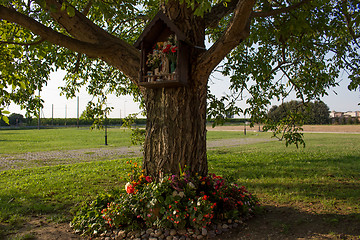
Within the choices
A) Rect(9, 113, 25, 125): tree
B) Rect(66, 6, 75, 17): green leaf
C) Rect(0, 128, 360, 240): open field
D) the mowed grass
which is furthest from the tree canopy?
Rect(9, 113, 25, 125): tree

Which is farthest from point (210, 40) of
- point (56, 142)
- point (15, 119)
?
point (15, 119)

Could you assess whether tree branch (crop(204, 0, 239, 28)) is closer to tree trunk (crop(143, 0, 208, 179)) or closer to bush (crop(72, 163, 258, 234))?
tree trunk (crop(143, 0, 208, 179))

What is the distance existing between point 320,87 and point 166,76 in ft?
18.4

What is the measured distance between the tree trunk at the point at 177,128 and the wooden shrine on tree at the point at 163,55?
276 millimetres

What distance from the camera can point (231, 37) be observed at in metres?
4.53

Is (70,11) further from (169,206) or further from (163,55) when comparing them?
(169,206)

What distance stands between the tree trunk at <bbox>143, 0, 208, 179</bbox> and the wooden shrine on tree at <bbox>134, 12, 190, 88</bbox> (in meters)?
0.28

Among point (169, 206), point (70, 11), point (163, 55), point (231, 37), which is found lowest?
point (169, 206)

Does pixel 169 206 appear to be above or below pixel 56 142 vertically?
above

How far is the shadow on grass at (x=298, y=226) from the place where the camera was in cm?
432

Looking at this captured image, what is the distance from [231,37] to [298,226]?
3374mm

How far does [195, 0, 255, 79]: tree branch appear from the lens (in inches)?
166

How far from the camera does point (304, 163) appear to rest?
1152 cm

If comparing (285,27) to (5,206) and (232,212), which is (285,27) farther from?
(5,206)
